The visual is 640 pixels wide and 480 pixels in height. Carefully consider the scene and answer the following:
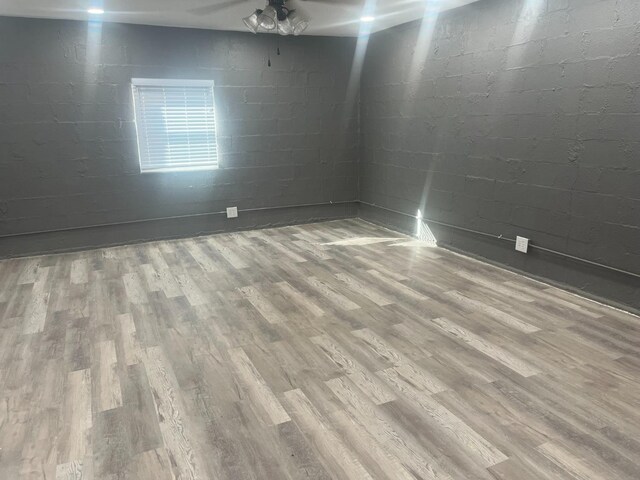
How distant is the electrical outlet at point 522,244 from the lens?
382cm

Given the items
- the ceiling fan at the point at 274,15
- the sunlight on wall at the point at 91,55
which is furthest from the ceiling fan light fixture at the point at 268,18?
the sunlight on wall at the point at 91,55

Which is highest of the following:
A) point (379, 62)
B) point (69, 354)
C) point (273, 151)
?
point (379, 62)

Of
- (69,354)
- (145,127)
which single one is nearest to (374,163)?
(145,127)

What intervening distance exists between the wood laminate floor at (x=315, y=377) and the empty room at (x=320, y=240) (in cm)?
2

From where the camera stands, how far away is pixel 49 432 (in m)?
2.01

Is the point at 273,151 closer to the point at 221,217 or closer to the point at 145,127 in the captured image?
the point at 221,217

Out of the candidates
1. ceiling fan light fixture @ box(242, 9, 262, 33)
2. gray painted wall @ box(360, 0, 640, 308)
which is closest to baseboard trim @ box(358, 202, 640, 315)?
gray painted wall @ box(360, 0, 640, 308)

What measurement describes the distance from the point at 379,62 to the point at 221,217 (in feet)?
8.74

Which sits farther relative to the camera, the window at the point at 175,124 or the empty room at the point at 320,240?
the window at the point at 175,124

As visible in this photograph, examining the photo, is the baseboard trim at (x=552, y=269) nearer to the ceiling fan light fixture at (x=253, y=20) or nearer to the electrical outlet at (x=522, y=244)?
the electrical outlet at (x=522, y=244)

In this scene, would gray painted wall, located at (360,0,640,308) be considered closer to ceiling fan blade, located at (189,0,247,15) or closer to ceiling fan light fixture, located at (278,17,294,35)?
ceiling fan light fixture, located at (278,17,294,35)

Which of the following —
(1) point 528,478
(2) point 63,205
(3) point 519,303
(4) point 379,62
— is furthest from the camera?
(4) point 379,62

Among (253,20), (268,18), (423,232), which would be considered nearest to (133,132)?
(253,20)

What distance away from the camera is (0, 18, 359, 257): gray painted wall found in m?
4.57
